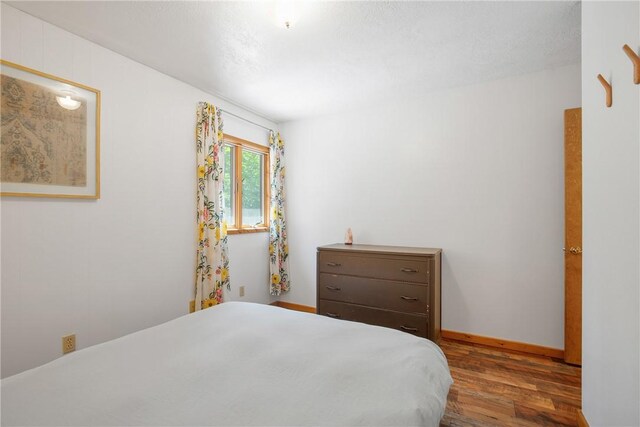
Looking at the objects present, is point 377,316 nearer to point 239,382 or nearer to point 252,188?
point 239,382

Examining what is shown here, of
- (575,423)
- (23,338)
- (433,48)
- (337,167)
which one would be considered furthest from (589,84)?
(23,338)

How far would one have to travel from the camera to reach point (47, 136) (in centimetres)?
199

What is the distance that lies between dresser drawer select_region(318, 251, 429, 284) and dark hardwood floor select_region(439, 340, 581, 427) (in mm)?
794

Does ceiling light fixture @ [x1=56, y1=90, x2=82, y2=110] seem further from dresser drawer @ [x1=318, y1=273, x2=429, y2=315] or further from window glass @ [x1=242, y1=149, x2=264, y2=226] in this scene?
dresser drawer @ [x1=318, y1=273, x2=429, y2=315]

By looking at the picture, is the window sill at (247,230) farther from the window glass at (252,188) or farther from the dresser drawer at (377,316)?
the dresser drawer at (377,316)

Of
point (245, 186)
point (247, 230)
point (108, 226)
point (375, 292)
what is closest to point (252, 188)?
point (245, 186)

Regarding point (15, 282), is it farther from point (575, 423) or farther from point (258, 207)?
point (575, 423)

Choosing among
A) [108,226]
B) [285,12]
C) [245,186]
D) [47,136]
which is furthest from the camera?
[245,186]

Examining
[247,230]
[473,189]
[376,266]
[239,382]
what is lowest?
[239,382]

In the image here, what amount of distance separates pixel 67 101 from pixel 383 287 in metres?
2.87

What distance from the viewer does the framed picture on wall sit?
5.98 ft

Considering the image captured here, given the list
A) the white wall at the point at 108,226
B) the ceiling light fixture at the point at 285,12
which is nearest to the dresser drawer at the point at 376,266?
the white wall at the point at 108,226

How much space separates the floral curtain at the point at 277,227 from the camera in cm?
389

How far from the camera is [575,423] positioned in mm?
1768
